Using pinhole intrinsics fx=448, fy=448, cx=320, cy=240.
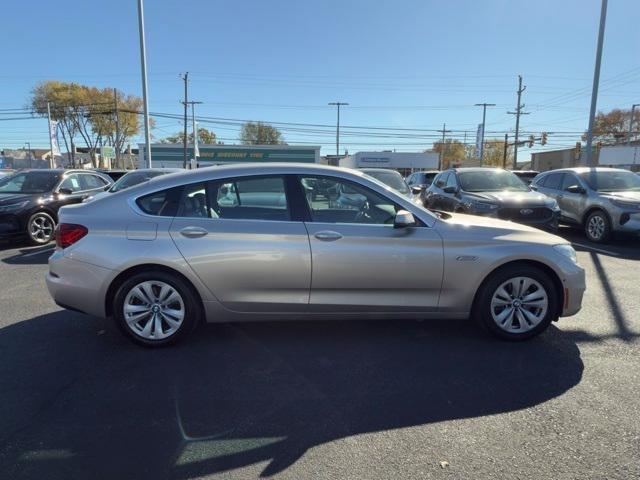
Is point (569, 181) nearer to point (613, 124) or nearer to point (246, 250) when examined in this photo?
point (246, 250)

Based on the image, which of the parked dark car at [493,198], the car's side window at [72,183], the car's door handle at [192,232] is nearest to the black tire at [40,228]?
the car's side window at [72,183]

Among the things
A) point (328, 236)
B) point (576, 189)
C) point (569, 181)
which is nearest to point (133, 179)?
point (328, 236)

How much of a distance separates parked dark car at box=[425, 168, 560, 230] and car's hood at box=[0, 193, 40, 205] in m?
8.73

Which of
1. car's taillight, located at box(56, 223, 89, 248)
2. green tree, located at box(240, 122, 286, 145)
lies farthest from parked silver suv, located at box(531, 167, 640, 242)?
green tree, located at box(240, 122, 286, 145)

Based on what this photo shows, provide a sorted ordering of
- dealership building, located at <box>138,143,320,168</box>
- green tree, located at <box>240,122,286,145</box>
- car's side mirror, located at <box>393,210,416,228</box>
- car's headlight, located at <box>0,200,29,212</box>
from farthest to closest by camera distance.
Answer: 1. green tree, located at <box>240,122,286,145</box>
2. dealership building, located at <box>138,143,320,168</box>
3. car's headlight, located at <box>0,200,29,212</box>
4. car's side mirror, located at <box>393,210,416,228</box>

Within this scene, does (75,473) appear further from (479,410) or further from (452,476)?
(479,410)

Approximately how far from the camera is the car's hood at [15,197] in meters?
8.77

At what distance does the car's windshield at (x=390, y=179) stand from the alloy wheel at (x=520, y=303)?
689 cm

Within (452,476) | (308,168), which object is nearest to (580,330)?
(452,476)

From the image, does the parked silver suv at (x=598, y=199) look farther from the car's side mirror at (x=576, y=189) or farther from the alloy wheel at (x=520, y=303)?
the alloy wheel at (x=520, y=303)

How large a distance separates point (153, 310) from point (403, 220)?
2.33 meters

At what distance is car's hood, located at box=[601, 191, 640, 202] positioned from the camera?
30.0 ft

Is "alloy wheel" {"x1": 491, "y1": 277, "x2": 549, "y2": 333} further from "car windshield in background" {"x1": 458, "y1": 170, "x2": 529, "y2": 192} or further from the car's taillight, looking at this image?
"car windshield in background" {"x1": 458, "y1": 170, "x2": 529, "y2": 192}

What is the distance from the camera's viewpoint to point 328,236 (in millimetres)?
3883
